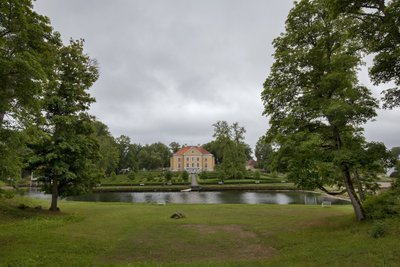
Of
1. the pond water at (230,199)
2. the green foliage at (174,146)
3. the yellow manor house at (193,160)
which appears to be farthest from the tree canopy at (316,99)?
the green foliage at (174,146)

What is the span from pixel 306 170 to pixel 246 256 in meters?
4.89

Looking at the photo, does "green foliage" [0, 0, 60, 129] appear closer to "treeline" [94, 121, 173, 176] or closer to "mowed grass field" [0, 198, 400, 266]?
"mowed grass field" [0, 198, 400, 266]

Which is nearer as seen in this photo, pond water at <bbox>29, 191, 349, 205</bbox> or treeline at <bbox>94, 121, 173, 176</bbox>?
pond water at <bbox>29, 191, 349, 205</bbox>

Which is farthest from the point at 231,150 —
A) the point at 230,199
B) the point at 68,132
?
the point at 68,132

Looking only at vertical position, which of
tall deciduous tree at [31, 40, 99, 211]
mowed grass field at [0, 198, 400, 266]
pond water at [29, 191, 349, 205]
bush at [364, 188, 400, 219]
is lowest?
pond water at [29, 191, 349, 205]

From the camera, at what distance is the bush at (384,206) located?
1063 centimetres

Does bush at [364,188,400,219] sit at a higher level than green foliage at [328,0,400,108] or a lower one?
lower

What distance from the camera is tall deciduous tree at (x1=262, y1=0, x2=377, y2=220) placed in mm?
11211

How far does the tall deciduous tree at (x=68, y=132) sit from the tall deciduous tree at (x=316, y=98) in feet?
36.5

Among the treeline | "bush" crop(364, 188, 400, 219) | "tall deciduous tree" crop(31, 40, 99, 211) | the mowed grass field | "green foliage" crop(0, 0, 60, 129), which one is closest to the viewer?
the mowed grass field

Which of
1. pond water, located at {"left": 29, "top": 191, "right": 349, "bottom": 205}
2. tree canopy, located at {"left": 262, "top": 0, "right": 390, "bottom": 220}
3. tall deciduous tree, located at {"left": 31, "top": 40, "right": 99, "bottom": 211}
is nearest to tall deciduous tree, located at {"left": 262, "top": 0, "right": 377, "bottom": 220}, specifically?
tree canopy, located at {"left": 262, "top": 0, "right": 390, "bottom": 220}

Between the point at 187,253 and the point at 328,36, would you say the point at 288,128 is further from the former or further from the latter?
the point at 187,253

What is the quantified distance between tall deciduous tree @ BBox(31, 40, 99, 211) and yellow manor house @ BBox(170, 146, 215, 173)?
76208 millimetres

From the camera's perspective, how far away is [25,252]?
824 cm
